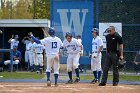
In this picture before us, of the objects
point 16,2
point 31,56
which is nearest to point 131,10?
point 31,56

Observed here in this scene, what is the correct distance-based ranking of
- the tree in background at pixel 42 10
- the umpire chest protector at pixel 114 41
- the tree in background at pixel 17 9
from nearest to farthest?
the umpire chest protector at pixel 114 41 < the tree in background at pixel 42 10 < the tree in background at pixel 17 9

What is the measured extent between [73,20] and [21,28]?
16.9 feet

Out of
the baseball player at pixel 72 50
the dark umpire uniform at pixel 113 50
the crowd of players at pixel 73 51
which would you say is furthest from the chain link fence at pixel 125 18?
the dark umpire uniform at pixel 113 50

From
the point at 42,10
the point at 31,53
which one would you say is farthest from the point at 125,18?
the point at 42,10

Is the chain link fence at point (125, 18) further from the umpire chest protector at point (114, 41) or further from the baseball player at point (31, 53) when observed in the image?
the umpire chest protector at point (114, 41)

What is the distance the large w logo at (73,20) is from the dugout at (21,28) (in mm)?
1798

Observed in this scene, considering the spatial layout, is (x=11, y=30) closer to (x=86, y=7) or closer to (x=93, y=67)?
(x=86, y=7)

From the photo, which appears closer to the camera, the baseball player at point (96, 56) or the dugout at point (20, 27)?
the baseball player at point (96, 56)

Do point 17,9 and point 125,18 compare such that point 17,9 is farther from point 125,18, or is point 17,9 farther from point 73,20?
point 73,20

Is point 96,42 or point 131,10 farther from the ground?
point 131,10

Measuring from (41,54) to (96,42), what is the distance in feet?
23.3

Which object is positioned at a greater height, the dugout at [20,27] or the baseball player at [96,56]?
the dugout at [20,27]

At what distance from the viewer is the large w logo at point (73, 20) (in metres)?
24.2

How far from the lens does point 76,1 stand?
964 inches
